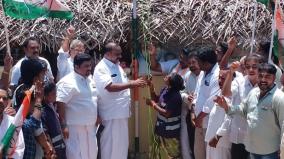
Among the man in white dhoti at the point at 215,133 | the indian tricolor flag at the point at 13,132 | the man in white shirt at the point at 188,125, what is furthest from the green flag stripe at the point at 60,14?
the indian tricolor flag at the point at 13,132

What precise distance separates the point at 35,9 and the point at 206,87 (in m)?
2.27

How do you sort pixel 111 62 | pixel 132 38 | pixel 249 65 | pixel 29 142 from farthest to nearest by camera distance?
pixel 132 38 < pixel 111 62 < pixel 249 65 < pixel 29 142

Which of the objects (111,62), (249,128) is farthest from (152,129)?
(249,128)

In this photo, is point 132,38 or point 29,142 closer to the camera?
point 29,142

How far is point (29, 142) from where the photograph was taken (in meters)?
5.38

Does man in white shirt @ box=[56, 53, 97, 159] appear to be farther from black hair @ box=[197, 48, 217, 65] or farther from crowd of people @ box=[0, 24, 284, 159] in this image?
black hair @ box=[197, 48, 217, 65]

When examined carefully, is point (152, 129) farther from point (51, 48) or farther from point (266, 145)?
point (266, 145)

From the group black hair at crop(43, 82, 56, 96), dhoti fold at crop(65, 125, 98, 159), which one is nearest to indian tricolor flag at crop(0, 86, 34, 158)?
black hair at crop(43, 82, 56, 96)

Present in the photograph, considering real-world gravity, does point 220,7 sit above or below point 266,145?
above

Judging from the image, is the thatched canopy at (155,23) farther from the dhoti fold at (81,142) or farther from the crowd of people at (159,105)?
the dhoti fold at (81,142)

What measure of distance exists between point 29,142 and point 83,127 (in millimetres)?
1320

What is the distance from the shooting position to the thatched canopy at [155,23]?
7.80m

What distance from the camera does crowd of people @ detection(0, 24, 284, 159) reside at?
17.8ft

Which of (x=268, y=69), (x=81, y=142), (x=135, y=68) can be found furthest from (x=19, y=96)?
(x=268, y=69)
